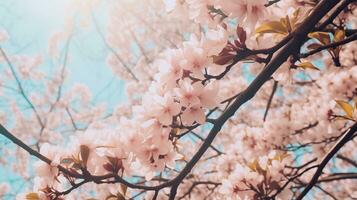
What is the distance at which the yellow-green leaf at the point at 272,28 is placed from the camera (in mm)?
1445

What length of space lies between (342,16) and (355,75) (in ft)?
3.61

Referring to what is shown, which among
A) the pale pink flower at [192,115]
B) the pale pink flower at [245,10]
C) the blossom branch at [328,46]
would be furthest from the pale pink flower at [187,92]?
the blossom branch at [328,46]

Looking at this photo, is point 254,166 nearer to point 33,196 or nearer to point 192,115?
point 192,115

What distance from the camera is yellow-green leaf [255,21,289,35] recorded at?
145 cm

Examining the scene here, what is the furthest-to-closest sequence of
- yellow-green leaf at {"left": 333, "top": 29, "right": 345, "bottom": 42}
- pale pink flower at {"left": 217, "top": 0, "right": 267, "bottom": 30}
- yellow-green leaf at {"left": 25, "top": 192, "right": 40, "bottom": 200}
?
yellow-green leaf at {"left": 333, "top": 29, "right": 345, "bottom": 42} → yellow-green leaf at {"left": 25, "top": 192, "right": 40, "bottom": 200} → pale pink flower at {"left": 217, "top": 0, "right": 267, "bottom": 30}

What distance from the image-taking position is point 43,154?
4.94 feet

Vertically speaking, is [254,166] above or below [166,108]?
above

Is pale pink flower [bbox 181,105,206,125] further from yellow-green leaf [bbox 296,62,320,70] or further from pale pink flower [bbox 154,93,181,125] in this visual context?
yellow-green leaf [bbox 296,62,320,70]

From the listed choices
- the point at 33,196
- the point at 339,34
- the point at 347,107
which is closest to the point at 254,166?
the point at 347,107

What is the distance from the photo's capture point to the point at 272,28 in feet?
4.79

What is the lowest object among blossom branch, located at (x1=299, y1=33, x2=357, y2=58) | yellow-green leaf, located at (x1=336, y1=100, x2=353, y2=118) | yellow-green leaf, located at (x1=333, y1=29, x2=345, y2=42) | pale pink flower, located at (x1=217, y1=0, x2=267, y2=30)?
pale pink flower, located at (x1=217, y1=0, x2=267, y2=30)

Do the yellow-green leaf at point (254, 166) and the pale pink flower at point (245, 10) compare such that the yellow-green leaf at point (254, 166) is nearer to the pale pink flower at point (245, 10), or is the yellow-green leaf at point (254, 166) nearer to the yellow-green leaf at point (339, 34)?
the yellow-green leaf at point (339, 34)

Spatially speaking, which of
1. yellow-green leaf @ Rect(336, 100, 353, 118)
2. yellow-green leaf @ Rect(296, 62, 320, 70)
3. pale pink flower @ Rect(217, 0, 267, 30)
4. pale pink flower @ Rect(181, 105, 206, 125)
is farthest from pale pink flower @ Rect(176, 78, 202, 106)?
yellow-green leaf @ Rect(336, 100, 353, 118)

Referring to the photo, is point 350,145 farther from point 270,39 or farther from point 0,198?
point 0,198
